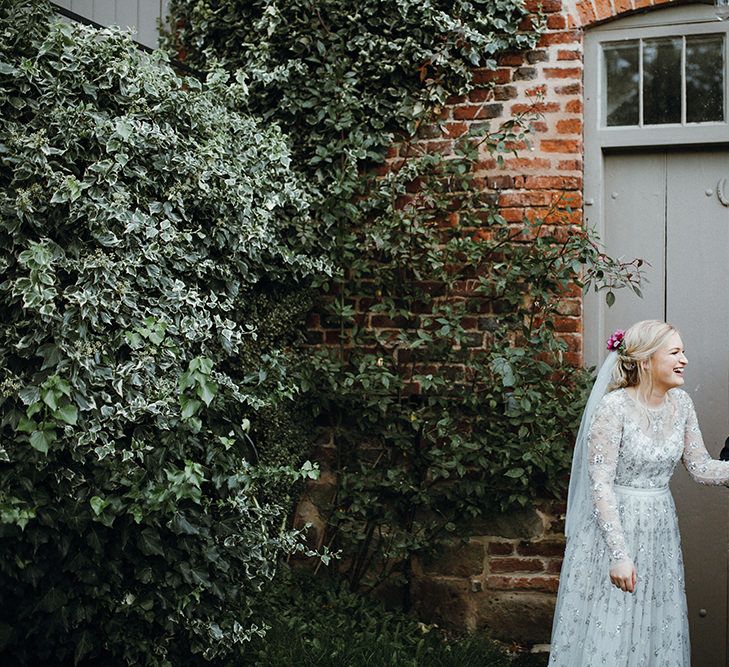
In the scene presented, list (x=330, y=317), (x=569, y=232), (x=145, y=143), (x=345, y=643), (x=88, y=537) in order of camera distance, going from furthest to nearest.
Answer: (x=330, y=317)
(x=569, y=232)
(x=345, y=643)
(x=145, y=143)
(x=88, y=537)

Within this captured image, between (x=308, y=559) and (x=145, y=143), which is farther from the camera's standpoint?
(x=308, y=559)

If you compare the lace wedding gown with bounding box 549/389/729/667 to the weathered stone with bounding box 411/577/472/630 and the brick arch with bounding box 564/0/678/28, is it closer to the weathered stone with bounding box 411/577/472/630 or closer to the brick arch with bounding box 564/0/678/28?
the weathered stone with bounding box 411/577/472/630

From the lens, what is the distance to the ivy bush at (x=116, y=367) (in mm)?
3398

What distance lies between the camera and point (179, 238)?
12.4 ft

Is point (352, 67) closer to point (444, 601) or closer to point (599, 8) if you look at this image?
point (599, 8)

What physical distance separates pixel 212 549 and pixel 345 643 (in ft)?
2.90

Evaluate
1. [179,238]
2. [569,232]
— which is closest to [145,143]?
[179,238]

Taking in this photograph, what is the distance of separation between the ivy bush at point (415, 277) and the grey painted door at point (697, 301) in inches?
11.0

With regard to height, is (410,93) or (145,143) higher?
(410,93)

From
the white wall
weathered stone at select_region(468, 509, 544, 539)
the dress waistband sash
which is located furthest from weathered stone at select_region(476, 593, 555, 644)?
the white wall

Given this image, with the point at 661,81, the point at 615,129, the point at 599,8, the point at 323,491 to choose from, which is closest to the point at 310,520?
the point at 323,491

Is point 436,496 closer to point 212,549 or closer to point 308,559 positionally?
point 308,559

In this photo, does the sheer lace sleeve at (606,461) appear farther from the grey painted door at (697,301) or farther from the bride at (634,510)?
the grey painted door at (697,301)

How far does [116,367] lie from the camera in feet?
11.6
